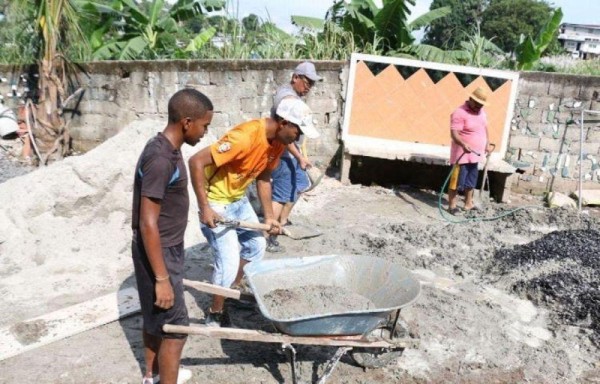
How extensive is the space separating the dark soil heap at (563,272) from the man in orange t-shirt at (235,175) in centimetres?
254

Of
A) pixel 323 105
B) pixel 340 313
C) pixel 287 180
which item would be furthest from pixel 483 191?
pixel 340 313

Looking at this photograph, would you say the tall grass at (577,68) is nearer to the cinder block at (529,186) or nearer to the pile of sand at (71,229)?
the cinder block at (529,186)

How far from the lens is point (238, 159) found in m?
3.46

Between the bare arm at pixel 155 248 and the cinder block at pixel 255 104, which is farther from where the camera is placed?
the cinder block at pixel 255 104

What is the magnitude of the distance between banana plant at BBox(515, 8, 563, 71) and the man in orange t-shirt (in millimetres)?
7101

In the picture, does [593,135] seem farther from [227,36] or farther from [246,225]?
[246,225]

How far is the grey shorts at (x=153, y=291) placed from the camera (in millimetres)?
2781

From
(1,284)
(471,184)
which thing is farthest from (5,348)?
(471,184)

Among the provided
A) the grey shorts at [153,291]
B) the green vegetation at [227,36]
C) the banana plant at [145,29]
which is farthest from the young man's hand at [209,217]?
the banana plant at [145,29]

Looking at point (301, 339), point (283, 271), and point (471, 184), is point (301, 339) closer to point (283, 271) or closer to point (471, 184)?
point (283, 271)

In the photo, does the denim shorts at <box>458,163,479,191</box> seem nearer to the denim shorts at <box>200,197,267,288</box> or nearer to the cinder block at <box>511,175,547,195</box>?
the cinder block at <box>511,175,547,195</box>

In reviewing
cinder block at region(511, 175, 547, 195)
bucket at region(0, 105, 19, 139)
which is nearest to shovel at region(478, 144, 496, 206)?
cinder block at region(511, 175, 547, 195)

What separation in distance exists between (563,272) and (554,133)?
13.2ft

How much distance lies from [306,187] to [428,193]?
325 centimetres
